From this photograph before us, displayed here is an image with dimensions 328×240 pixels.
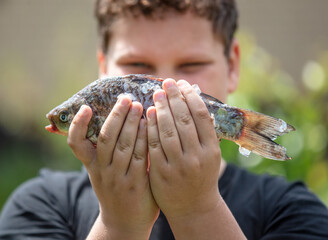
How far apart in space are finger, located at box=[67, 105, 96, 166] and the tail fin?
661 mm

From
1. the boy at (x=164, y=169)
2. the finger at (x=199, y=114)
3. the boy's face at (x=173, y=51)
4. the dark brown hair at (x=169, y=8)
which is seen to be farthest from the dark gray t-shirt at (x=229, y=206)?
the dark brown hair at (x=169, y=8)

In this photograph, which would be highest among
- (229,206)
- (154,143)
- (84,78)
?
(154,143)

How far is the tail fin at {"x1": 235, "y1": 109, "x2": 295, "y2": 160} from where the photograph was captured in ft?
5.90

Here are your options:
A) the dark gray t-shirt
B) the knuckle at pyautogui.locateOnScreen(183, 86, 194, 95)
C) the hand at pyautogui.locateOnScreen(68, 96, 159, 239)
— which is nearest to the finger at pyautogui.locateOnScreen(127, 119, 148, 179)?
the hand at pyautogui.locateOnScreen(68, 96, 159, 239)

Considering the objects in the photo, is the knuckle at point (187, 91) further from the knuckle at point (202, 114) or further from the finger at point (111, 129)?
the finger at point (111, 129)

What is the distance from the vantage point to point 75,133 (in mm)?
1802

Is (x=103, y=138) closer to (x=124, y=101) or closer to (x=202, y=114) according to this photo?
(x=124, y=101)

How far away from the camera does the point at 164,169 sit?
1.80m

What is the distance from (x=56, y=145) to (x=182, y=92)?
5.26m

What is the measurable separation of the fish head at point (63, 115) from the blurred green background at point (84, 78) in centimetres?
284

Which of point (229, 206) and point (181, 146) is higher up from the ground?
point (181, 146)

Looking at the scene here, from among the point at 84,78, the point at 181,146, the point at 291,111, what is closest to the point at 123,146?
the point at 181,146

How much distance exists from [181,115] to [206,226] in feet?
1.67

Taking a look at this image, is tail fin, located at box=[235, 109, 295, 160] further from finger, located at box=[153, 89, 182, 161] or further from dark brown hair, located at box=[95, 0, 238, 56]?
dark brown hair, located at box=[95, 0, 238, 56]
